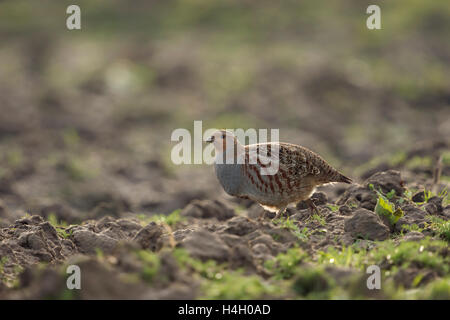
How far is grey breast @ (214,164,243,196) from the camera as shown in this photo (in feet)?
19.0

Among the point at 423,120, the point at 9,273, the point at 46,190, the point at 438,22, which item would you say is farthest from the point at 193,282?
the point at 438,22

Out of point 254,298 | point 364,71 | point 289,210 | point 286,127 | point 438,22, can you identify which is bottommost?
point 254,298

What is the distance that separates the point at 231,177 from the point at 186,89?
9921 mm

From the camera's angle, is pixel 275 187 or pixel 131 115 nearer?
pixel 275 187

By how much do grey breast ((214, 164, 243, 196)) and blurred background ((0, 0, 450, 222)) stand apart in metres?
2.63

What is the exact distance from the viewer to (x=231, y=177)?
5.80m

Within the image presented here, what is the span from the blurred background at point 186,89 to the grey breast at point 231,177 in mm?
2626

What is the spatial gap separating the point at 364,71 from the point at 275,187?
36.1 ft

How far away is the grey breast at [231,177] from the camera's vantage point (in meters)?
5.79

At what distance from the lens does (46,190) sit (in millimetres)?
9508

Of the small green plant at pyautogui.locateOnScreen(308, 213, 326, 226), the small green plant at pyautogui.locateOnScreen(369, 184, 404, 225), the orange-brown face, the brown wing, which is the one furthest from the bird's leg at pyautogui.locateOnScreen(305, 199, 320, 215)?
the orange-brown face

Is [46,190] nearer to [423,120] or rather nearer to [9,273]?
[9,273]

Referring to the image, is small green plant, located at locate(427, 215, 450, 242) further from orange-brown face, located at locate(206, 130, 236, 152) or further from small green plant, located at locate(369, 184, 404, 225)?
orange-brown face, located at locate(206, 130, 236, 152)

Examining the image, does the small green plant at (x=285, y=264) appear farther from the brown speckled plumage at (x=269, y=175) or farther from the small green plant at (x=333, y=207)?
the small green plant at (x=333, y=207)
